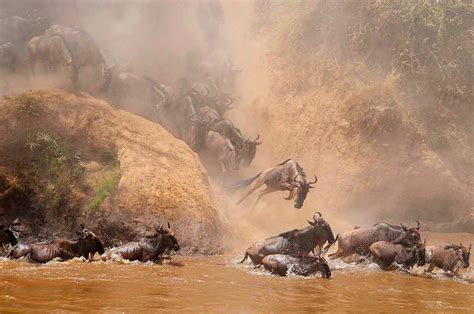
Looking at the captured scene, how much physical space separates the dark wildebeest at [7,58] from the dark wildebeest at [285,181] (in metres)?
8.71

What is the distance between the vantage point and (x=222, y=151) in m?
19.2

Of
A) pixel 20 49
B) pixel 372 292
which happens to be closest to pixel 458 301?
pixel 372 292

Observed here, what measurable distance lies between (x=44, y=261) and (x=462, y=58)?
21.0m

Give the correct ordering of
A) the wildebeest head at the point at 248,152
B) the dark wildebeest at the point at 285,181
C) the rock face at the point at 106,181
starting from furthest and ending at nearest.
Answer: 1. the wildebeest head at the point at 248,152
2. the dark wildebeest at the point at 285,181
3. the rock face at the point at 106,181

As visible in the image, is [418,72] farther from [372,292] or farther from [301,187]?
[372,292]

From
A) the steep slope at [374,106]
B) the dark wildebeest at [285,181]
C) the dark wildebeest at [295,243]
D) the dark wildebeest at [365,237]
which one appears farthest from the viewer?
the steep slope at [374,106]

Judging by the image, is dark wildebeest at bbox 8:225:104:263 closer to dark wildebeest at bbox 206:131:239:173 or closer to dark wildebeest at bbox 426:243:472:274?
dark wildebeest at bbox 426:243:472:274

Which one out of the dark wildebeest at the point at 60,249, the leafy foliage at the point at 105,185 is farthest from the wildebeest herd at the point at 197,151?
the leafy foliage at the point at 105,185

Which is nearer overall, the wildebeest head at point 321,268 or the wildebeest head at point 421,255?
the wildebeest head at point 321,268

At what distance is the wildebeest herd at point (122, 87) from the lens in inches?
668

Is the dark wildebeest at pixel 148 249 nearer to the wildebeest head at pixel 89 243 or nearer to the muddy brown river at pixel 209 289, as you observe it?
the wildebeest head at pixel 89 243

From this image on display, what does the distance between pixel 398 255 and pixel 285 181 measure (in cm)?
598

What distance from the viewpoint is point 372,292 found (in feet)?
26.9

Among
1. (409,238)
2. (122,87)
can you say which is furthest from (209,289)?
(122,87)
